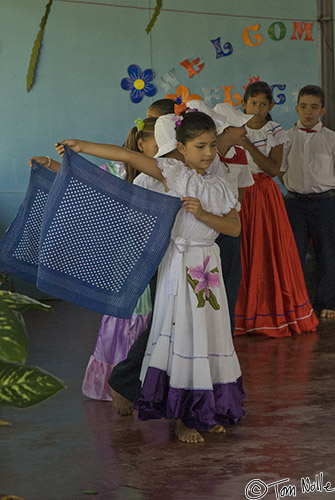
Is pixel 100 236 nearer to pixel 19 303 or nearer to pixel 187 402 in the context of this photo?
pixel 187 402

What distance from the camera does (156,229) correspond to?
2.93 meters

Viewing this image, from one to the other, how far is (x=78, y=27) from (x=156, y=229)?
396 cm

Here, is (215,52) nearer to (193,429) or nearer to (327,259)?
(327,259)

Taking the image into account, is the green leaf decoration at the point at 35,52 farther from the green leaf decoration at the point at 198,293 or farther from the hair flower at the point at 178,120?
the green leaf decoration at the point at 198,293

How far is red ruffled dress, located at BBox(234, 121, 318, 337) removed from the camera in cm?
510

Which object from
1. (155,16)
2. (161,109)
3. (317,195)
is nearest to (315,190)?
(317,195)

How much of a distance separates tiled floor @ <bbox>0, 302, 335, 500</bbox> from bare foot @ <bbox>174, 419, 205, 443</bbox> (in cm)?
3

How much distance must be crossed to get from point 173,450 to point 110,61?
14.4 feet

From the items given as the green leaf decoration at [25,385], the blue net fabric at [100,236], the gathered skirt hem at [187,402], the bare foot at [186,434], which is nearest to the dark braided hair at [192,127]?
the blue net fabric at [100,236]

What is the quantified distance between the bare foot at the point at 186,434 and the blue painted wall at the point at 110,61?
12.4 ft

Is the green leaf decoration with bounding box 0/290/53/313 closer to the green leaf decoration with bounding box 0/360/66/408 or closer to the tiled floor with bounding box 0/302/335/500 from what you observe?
the green leaf decoration with bounding box 0/360/66/408

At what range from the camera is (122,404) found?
326 centimetres

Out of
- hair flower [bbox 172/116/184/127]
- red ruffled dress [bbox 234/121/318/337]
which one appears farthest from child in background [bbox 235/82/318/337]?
hair flower [bbox 172/116/184/127]

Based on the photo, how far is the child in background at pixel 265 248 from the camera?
201 inches
